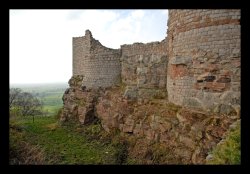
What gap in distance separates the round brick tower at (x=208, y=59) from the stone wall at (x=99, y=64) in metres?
5.82

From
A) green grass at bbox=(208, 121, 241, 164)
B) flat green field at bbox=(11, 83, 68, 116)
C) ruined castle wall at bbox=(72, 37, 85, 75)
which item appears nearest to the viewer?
green grass at bbox=(208, 121, 241, 164)

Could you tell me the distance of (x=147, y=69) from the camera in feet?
42.3

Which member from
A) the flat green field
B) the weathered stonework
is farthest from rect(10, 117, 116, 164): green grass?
the flat green field

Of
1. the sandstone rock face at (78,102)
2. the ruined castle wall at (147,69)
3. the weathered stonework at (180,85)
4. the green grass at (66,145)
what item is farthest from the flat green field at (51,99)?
the ruined castle wall at (147,69)

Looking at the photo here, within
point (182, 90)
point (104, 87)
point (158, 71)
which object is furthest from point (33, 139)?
point (182, 90)

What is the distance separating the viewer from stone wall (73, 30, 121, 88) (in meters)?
15.6

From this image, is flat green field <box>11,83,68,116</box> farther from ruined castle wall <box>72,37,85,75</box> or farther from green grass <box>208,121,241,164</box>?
green grass <box>208,121,241,164</box>

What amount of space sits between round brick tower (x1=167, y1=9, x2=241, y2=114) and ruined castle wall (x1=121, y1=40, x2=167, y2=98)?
7.43 feet

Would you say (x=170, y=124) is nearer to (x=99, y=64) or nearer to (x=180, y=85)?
(x=180, y=85)

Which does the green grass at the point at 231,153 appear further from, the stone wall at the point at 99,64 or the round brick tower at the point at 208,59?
the stone wall at the point at 99,64
